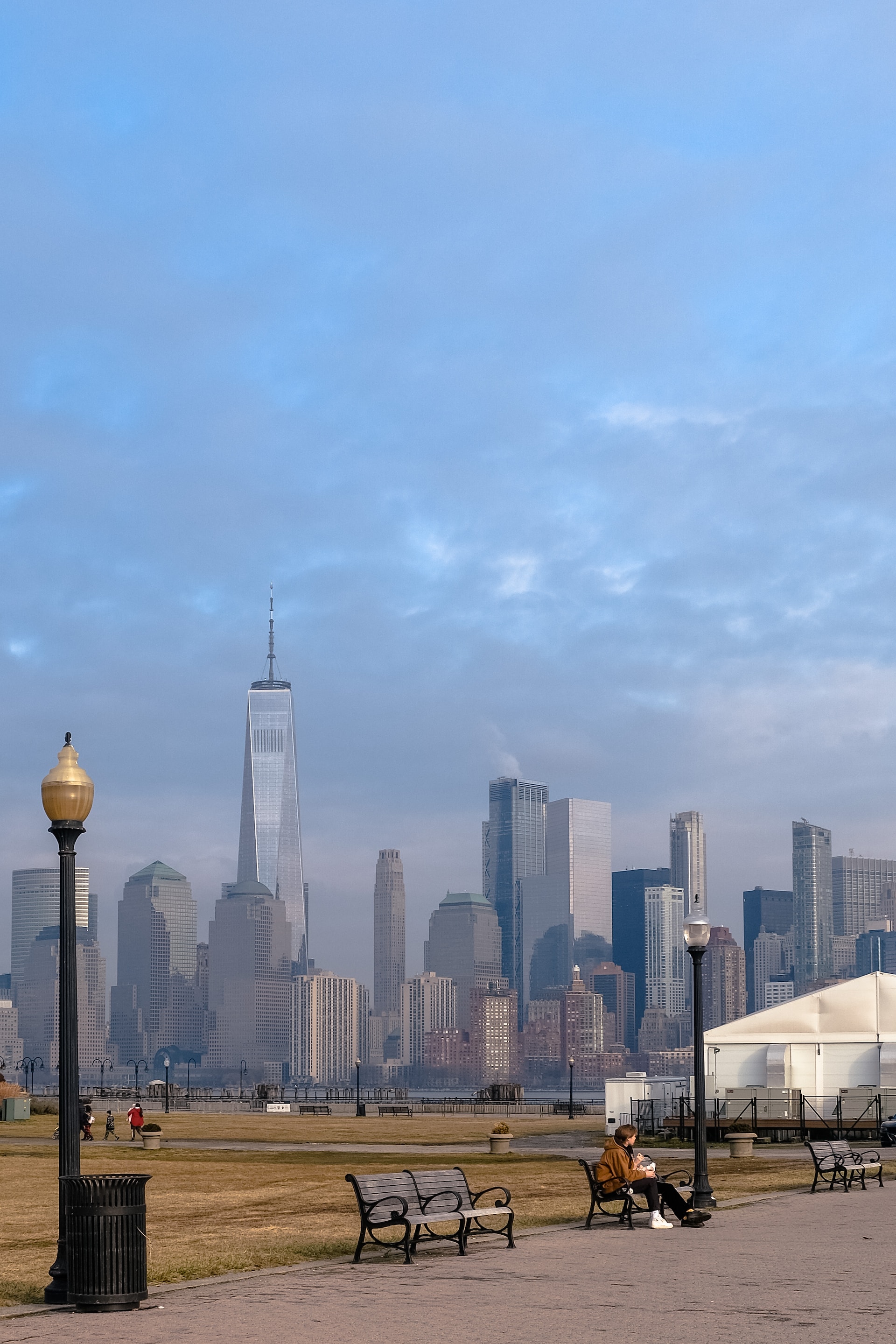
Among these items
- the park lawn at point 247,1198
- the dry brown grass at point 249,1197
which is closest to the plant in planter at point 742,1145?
the park lawn at point 247,1198

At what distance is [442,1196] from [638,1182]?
341 centimetres

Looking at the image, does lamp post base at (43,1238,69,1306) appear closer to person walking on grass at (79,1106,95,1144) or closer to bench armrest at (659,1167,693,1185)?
bench armrest at (659,1167,693,1185)

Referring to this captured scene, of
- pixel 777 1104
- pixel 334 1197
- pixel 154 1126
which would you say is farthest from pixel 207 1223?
pixel 777 1104

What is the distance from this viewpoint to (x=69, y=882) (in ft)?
50.5

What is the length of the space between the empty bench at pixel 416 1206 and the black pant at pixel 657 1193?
2.30m

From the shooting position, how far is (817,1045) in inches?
2228

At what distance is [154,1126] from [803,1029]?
2438 cm

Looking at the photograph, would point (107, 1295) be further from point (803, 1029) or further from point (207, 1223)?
point (803, 1029)

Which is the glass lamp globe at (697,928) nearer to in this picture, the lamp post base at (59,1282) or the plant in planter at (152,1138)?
the lamp post base at (59,1282)

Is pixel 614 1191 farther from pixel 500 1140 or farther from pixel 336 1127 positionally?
pixel 336 1127

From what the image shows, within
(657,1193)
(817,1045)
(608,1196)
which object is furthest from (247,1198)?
(817,1045)

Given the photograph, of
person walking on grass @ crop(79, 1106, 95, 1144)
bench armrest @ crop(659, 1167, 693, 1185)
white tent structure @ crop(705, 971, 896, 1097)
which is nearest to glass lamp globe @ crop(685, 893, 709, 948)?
bench armrest @ crop(659, 1167, 693, 1185)

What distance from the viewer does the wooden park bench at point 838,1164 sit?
2659 centimetres

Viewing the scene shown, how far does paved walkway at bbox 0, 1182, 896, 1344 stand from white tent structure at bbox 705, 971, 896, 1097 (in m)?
37.3
